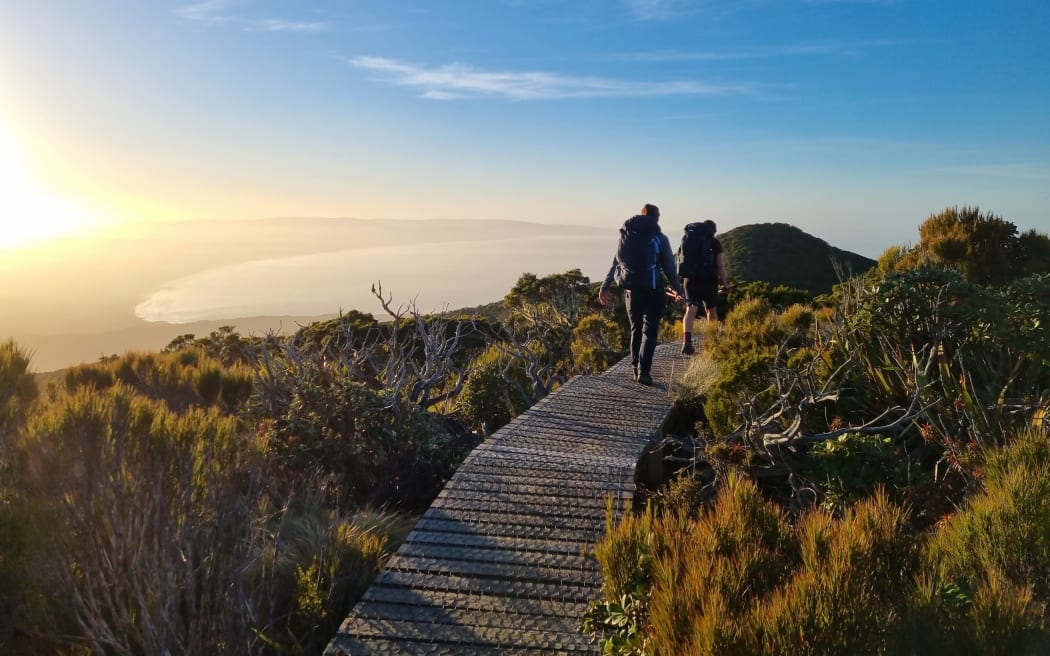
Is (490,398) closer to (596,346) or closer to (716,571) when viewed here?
(596,346)

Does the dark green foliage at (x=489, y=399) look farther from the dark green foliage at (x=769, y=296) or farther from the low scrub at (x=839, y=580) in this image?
the dark green foliage at (x=769, y=296)

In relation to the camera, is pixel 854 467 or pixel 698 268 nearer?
pixel 854 467

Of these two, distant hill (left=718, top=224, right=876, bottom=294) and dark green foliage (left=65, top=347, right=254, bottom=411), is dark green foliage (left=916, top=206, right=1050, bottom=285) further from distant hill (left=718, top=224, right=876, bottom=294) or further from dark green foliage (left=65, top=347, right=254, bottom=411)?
distant hill (left=718, top=224, right=876, bottom=294)

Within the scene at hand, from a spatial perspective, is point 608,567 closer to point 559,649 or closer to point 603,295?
point 559,649

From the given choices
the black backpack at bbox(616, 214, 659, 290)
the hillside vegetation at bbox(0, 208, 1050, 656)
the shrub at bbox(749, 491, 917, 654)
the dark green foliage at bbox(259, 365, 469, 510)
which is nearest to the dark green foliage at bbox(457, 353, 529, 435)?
the hillside vegetation at bbox(0, 208, 1050, 656)

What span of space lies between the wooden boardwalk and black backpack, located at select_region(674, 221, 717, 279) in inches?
141

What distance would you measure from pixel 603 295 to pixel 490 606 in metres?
4.75

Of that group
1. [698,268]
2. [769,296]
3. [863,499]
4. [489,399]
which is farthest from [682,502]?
[769,296]

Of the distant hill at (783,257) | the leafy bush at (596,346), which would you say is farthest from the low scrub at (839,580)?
the distant hill at (783,257)

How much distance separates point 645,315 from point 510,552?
3890 mm

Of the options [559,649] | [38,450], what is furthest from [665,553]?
[38,450]

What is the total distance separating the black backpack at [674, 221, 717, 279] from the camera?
368 inches

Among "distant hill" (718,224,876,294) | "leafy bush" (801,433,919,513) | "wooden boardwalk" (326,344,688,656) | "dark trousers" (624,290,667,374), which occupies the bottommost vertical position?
"wooden boardwalk" (326,344,688,656)

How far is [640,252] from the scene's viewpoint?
7301mm
